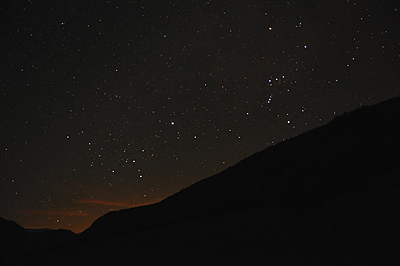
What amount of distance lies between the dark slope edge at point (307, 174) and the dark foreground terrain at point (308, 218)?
48mm

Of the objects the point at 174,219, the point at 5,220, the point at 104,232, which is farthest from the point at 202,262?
the point at 5,220

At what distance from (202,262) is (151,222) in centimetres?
1182

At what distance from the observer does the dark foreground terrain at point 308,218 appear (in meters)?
7.07

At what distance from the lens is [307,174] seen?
12.6 meters

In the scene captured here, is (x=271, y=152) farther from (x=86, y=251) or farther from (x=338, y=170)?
(x=86, y=251)

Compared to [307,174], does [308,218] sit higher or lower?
lower

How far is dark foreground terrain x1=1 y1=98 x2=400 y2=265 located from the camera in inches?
278

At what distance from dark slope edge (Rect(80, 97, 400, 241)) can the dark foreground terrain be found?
5 cm

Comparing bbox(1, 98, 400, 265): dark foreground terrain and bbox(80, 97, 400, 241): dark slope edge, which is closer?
bbox(1, 98, 400, 265): dark foreground terrain

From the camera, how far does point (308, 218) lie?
8648 millimetres

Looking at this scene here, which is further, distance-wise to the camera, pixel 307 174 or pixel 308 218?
pixel 307 174

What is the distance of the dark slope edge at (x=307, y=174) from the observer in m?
10.1

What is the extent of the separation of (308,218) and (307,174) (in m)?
4.24

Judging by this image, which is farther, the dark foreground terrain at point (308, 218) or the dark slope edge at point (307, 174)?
the dark slope edge at point (307, 174)
